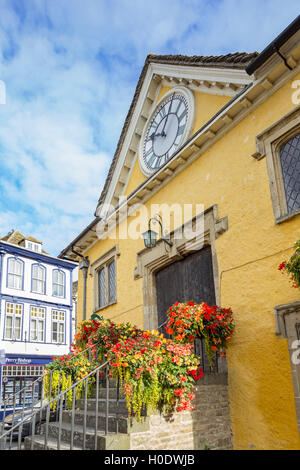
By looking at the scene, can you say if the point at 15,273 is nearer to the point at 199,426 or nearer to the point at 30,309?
the point at 30,309

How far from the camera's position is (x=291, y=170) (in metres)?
6.43

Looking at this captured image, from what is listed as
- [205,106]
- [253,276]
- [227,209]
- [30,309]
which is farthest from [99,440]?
[30,309]

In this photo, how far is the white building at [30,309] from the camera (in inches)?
892

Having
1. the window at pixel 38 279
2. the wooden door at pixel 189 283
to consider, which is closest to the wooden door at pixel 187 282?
the wooden door at pixel 189 283

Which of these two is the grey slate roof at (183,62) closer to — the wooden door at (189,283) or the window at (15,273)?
the wooden door at (189,283)

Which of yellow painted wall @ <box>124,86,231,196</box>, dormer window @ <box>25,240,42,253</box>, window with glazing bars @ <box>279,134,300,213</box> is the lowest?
window with glazing bars @ <box>279,134,300,213</box>

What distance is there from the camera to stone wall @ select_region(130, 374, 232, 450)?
5.47m

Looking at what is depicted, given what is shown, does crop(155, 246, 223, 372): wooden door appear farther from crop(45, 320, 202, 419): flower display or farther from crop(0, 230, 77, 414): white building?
crop(0, 230, 77, 414): white building

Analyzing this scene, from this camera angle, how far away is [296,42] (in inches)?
239

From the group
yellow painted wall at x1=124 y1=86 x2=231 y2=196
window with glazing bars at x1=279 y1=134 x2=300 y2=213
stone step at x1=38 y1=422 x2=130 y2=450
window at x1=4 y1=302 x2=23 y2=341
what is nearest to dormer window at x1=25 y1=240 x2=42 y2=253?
window at x1=4 y1=302 x2=23 y2=341

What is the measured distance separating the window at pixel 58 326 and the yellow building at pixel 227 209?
1551cm

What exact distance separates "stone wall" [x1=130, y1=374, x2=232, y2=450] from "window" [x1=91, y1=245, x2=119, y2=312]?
4876mm
